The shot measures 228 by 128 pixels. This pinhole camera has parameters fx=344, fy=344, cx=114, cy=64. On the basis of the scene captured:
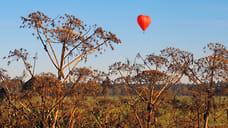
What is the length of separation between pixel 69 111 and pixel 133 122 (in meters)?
5.71

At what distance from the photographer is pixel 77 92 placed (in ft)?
61.1

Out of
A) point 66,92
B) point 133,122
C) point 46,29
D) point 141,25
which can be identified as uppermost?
point 141,25

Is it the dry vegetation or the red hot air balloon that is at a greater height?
the red hot air balloon

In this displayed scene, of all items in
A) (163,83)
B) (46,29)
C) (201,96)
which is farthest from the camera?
(163,83)

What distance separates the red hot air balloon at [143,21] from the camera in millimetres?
28906

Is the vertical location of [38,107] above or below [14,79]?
below

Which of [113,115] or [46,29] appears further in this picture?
[113,115]

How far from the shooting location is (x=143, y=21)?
2906 centimetres

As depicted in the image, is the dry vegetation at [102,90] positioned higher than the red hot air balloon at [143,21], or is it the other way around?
the red hot air balloon at [143,21]

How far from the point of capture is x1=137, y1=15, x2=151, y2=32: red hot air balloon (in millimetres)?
28906

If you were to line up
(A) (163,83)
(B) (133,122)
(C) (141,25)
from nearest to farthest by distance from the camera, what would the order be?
(A) (163,83)
(B) (133,122)
(C) (141,25)

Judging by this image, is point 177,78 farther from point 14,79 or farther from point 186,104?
point 14,79

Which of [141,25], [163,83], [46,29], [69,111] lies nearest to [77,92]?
[69,111]

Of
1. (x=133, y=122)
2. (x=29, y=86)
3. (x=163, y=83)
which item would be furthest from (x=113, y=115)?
(x=29, y=86)
